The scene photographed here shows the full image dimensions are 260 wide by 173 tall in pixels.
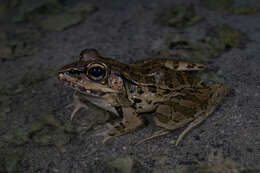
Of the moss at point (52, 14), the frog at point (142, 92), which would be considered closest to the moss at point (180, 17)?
the moss at point (52, 14)

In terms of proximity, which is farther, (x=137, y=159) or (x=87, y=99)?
(x=87, y=99)

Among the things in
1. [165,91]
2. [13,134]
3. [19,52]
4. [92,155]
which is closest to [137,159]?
[92,155]

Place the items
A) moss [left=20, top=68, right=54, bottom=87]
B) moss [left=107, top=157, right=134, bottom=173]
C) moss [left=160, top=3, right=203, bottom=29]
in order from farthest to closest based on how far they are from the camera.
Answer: moss [left=160, top=3, right=203, bottom=29]
moss [left=20, top=68, right=54, bottom=87]
moss [left=107, top=157, right=134, bottom=173]

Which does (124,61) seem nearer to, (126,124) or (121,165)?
(126,124)

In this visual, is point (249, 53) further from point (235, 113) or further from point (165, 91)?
point (165, 91)

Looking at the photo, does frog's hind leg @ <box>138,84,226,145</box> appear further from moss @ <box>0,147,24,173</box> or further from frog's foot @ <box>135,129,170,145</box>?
moss @ <box>0,147,24,173</box>

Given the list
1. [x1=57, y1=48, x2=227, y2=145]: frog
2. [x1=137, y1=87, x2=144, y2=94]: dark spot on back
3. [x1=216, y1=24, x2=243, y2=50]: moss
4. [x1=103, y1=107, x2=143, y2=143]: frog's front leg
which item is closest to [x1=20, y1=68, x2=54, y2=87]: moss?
[x1=57, y1=48, x2=227, y2=145]: frog

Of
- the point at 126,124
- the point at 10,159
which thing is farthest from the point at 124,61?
the point at 10,159
